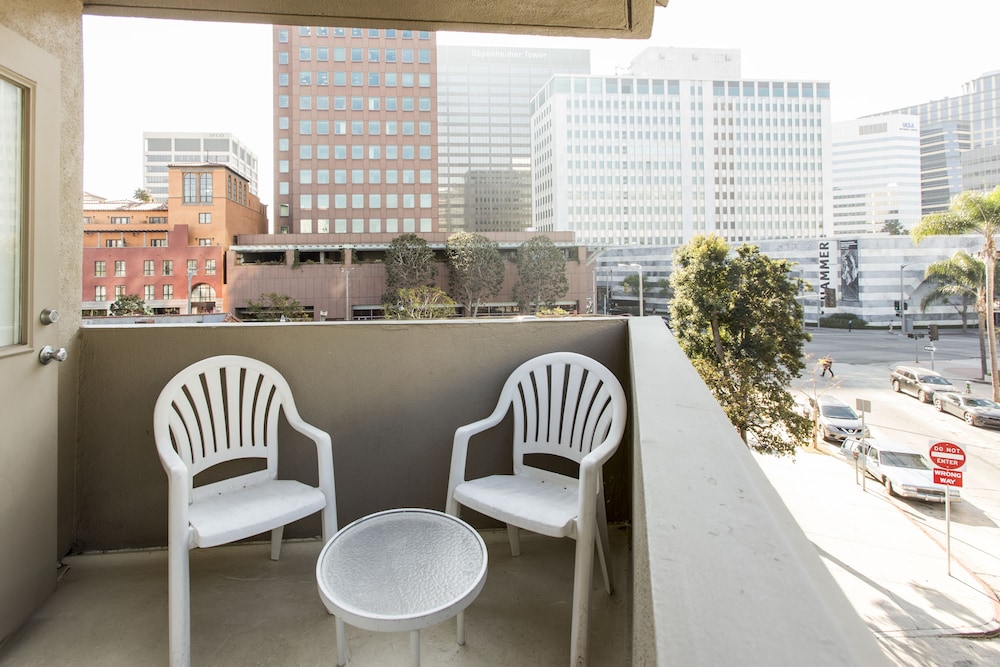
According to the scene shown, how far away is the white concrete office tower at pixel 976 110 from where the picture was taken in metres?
68.0

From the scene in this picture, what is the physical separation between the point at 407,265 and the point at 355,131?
1554 centimetres

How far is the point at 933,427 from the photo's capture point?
51.0ft

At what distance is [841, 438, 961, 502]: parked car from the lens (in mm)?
10305

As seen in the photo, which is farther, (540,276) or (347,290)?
(540,276)

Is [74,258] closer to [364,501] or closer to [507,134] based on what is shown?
[364,501]

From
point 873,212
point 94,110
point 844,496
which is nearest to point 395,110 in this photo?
point 844,496

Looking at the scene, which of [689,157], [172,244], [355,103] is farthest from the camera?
[689,157]

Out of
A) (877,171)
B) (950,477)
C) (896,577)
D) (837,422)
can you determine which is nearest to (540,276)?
(837,422)

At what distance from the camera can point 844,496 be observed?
34.6 ft

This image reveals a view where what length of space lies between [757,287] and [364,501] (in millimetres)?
11331

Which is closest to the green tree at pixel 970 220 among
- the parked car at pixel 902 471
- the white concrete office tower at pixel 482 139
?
the parked car at pixel 902 471

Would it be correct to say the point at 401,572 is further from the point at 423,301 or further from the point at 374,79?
the point at 374,79

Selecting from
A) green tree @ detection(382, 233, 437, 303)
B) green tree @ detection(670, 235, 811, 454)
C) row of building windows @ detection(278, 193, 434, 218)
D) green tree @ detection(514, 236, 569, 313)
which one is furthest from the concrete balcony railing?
row of building windows @ detection(278, 193, 434, 218)

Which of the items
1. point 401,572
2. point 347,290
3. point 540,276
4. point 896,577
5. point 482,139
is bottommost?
point 896,577
